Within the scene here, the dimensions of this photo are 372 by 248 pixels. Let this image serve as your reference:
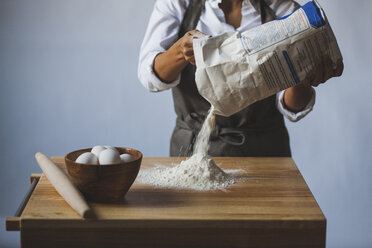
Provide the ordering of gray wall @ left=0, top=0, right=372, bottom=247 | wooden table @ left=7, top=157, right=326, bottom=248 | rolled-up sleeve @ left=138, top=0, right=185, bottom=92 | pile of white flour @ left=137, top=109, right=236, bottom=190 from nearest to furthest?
1. wooden table @ left=7, top=157, right=326, bottom=248
2. pile of white flour @ left=137, top=109, right=236, bottom=190
3. rolled-up sleeve @ left=138, top=0, right=185, bottom=92
4. gray wall @ left=0, top=0, right=372, bottom=247

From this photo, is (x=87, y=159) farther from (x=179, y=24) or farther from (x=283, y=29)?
(x=179, y=24)

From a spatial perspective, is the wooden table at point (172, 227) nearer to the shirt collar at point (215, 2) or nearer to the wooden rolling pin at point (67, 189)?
the wooden rolling pin at point (67, 189)

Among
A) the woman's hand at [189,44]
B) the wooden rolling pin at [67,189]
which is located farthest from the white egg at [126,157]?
the woman's hand at [189,44]

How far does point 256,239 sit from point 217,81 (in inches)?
14.0

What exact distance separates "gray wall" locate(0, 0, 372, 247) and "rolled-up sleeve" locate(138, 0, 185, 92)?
0.85m

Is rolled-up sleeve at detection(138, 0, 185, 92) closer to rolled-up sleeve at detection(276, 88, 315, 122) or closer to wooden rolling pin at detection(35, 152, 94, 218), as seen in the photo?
rolled-up sleeve at detection(276, 88, 315, 122)

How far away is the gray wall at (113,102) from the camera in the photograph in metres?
2.35

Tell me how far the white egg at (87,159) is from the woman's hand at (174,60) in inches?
15.1

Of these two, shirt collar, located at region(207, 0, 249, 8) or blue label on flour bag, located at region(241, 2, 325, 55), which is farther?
shirt collar, located at region(207, 0, 249, 8)

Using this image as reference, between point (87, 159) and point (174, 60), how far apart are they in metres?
0.51

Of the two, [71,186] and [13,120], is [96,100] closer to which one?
[13,120]

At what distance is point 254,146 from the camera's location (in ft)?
5.15

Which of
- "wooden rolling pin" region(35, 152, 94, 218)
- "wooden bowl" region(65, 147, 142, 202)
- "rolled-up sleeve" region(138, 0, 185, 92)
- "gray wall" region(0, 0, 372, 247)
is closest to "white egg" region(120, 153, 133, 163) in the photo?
"wooden bowl" region(65, 147, 142, 202)

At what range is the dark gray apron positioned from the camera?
1.55 meters
